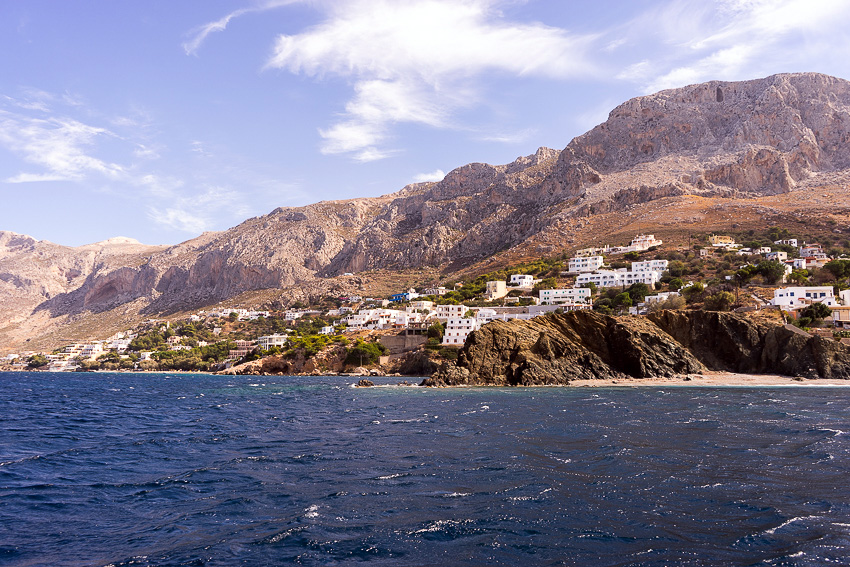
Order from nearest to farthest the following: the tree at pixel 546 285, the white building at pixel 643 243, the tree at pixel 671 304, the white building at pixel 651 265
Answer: the tree at pixel 671 304, the white building at pixel 651 265, the tree at pixel 546 285, the white building at pixel 643 243

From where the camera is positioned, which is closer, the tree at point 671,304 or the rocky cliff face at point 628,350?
the rocky cliff face at point 628,350

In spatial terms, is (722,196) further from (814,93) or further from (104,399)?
(104,399)

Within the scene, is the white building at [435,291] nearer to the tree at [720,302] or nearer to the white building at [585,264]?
the white building at [585,264]

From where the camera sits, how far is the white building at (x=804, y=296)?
69.9 meters

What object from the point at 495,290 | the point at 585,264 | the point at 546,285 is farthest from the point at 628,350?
the point at 585,264

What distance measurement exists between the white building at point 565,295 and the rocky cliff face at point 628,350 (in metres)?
29.9

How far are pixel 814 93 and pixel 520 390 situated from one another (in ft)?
498

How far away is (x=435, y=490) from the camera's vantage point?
15.2m

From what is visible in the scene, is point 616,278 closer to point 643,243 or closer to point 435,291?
point 643,243

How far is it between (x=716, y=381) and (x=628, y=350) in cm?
825

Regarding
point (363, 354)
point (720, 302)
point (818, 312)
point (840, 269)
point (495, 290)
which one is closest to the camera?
point (818, 312)

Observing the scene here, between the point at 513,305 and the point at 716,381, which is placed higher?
the point at 513,305

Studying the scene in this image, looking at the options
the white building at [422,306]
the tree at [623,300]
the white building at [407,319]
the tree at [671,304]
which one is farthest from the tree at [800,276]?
the white building at [422,306]

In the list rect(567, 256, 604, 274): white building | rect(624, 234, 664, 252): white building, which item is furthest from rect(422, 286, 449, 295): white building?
rect(624, 234, 664, 252): white building
